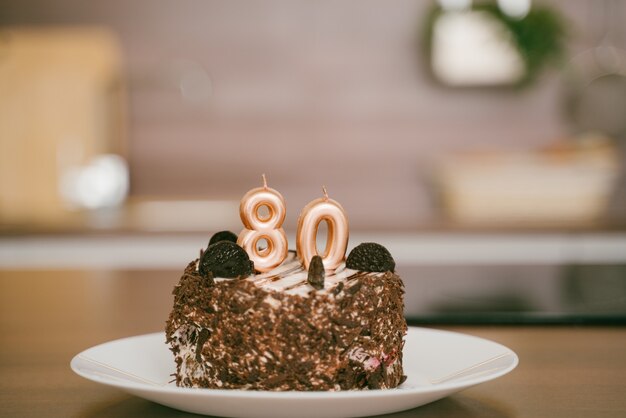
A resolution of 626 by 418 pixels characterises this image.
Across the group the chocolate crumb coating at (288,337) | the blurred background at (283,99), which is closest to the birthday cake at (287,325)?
the chocolate crumb coating at (288,337)

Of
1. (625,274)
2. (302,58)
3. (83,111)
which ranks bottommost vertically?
(625,274)

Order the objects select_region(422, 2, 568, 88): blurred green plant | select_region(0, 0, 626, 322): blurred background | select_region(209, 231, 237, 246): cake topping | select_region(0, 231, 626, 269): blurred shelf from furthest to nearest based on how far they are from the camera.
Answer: select_region(0, 0, 626, 322): blurred background < select_region(422, 2, 568, 88): blurred green plant < select_region(0, 231, 626, 269): blurred shelf < select_region(209, 231, 237, 246): cake topping

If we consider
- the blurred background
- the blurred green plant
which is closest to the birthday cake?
the blurred background

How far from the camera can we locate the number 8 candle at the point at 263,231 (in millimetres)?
753

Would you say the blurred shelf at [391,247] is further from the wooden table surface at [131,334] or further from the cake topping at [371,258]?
the cake topping at [371,258]

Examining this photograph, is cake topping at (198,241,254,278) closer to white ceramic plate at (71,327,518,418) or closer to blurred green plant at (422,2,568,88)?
white ceramic plate at (71,327,518,418)

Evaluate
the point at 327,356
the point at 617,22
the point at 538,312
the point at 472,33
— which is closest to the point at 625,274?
the point at 538,312

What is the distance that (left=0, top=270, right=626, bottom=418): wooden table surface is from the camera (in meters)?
0.63

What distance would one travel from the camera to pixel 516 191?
2.92 m

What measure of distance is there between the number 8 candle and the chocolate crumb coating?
0.06 meters

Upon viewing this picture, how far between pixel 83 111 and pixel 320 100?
918mm

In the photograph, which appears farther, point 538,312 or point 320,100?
point 320,100

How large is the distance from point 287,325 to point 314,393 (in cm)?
12

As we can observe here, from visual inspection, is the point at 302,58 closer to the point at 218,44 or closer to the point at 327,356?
the point at 218,44
